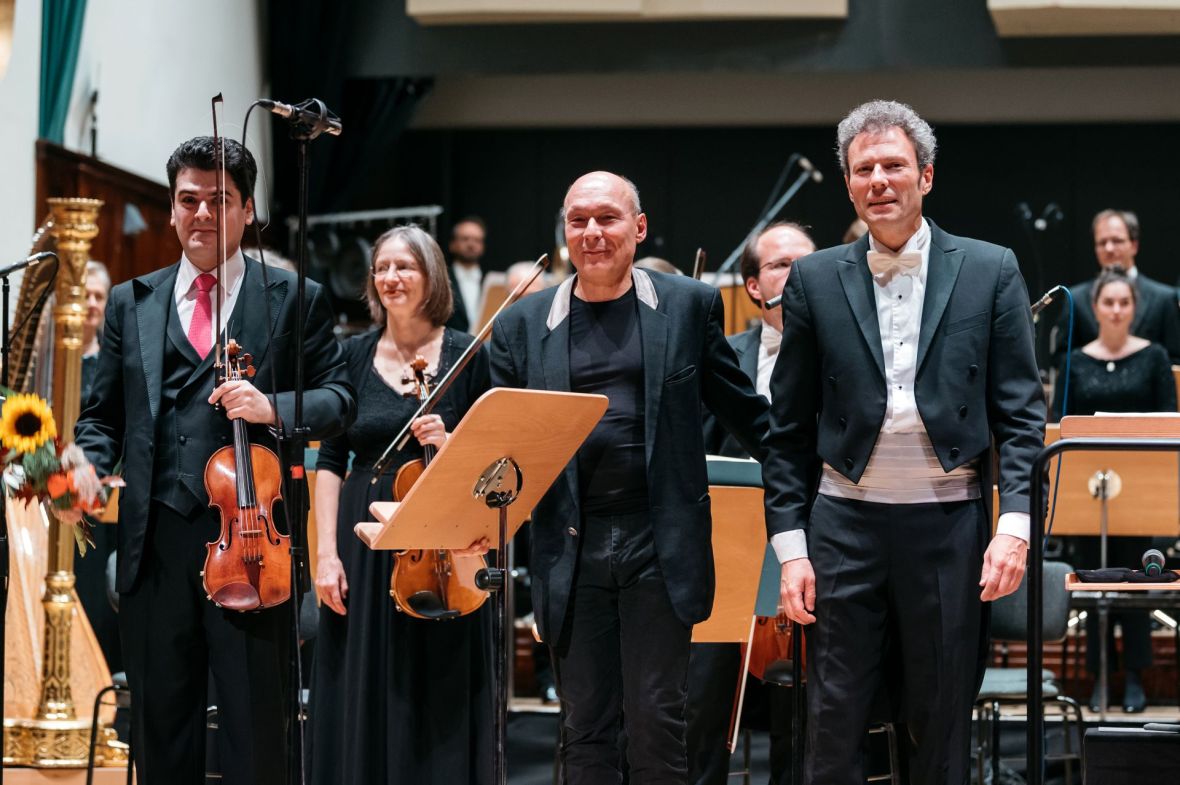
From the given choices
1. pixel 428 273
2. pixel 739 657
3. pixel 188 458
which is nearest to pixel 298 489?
pixel 188 458

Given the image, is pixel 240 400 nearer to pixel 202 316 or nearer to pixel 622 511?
pixel 202 316

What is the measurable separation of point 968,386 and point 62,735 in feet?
9.35

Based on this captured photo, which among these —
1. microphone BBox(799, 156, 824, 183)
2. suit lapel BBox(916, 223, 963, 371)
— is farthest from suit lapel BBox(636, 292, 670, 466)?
microphone BBox(799, 156, 824, 183)

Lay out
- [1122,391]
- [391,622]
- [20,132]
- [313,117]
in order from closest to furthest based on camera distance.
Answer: [313,117], [391,622], [1122,391], [20,132]

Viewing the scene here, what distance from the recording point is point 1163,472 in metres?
4.66

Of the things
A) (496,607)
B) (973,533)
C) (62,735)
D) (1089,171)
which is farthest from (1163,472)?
(1089,171)

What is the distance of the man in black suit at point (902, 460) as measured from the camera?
8.70ft

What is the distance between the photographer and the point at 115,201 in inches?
276

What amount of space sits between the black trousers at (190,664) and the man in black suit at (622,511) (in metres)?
0.53

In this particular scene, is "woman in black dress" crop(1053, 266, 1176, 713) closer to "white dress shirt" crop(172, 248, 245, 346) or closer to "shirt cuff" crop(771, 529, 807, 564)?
"shirt cuff" crop(771, 529, 807, 564)

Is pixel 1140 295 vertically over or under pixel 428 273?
over

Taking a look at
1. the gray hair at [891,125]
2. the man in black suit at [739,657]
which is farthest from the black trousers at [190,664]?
the gray hair at [891,125]

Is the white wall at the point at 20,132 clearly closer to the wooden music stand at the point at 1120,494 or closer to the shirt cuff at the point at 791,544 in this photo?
the wooden music stand at the point at 1120,494

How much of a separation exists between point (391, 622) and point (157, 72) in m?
4.97
